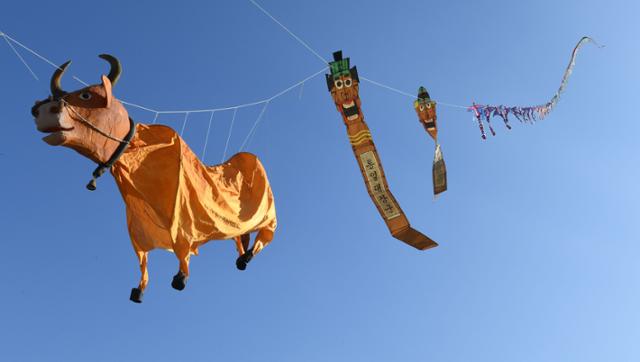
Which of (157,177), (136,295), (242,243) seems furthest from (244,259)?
(157,177)

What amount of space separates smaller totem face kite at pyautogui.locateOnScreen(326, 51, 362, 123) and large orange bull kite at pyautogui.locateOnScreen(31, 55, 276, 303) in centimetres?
156

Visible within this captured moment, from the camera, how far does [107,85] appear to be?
7.09 meters

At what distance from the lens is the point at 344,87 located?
397 inches

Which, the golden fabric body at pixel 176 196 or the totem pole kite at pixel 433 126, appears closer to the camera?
the golden fabric body at pixel 176 196

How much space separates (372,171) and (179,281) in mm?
3205

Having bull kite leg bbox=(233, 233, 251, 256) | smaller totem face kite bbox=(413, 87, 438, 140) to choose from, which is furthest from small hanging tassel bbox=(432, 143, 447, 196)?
bull kite leg bbox=(233, 233, 251, 256)

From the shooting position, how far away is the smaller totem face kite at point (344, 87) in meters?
9.95

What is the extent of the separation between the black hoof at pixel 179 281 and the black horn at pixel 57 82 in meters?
2.37

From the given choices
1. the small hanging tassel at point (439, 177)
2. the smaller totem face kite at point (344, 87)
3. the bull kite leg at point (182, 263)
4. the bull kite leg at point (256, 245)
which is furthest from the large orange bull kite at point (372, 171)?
the bull kite leg at point (182, 263)

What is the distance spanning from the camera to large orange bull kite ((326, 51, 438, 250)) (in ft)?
31.9

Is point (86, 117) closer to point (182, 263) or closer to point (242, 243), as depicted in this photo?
point (182, 263)

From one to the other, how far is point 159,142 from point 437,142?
195 inches

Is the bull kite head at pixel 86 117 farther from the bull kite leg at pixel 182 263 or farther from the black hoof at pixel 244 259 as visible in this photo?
the black hoof at pixel 244 259

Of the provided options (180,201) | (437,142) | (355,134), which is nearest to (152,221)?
(180,201)
